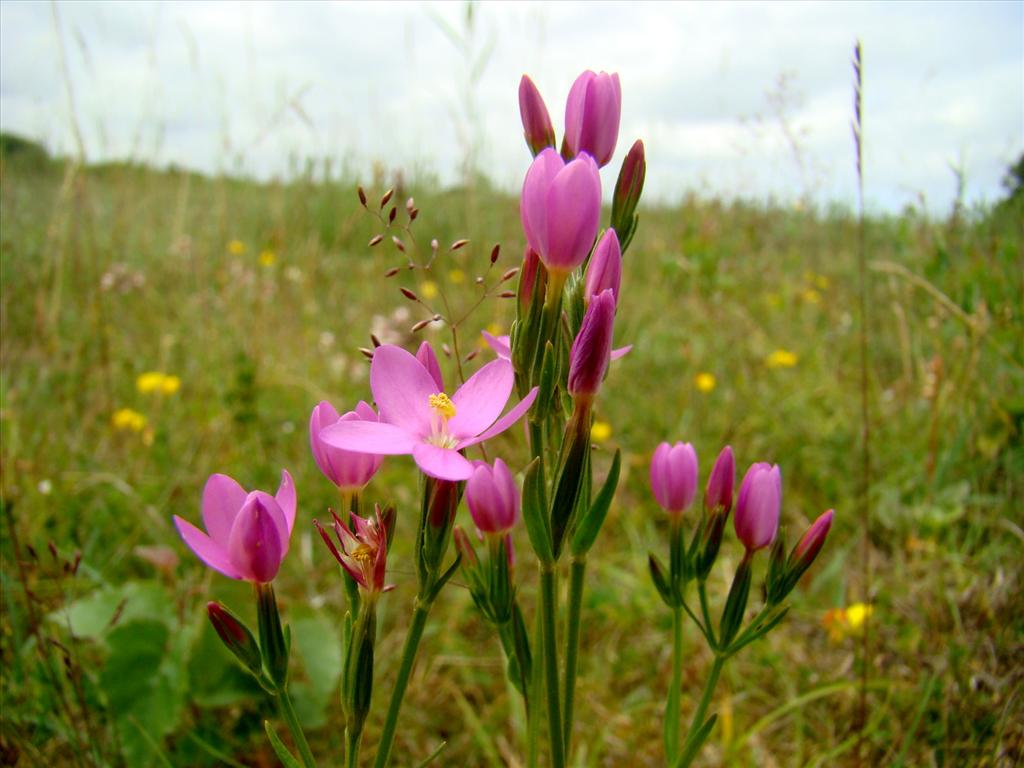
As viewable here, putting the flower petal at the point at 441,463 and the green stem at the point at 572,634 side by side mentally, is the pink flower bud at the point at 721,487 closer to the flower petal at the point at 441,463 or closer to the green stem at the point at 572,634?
the green stem at the point at 572,634

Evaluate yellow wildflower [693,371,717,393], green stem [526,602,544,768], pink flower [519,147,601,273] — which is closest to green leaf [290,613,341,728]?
green stem [526,602,544,768]

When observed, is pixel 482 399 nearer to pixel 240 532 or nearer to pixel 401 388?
pixel 401 388

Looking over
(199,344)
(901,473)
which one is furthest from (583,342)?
(199,344)

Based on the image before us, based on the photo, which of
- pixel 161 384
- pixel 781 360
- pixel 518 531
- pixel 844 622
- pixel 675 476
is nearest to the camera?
pixel 675 476

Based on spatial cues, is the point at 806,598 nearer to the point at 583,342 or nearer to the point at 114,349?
the point at 583,342

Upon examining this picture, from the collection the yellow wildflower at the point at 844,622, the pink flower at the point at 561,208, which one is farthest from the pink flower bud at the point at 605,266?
the yellow wildflower at the point at 844,622

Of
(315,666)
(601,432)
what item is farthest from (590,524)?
(601,432)
